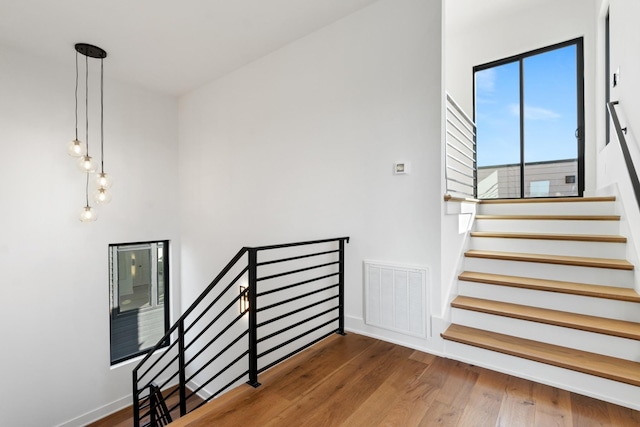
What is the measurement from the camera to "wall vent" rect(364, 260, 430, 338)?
2.49 metres

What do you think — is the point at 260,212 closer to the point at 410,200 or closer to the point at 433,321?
the point at 410,200

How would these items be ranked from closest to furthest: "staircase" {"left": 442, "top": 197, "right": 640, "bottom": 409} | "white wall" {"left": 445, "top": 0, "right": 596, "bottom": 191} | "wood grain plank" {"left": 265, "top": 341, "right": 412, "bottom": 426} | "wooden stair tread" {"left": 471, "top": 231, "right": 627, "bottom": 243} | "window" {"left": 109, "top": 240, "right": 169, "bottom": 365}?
"wood grain plank" {"left": 265, "top": 341, "right": 412, "bottom": 426} < "staircase" {"left": 442, "top": 197, "right": 640, "bottom": 409} < "wooden stair tread" {"left": 471, "top": 231, "right": 627, "bottom": 243} < "white wall" {"left": 445, "top": 0, "right": 596, "bottom": 191} < "window" {"left": 109, "top": 240, "right": 169, "bottom": 365}

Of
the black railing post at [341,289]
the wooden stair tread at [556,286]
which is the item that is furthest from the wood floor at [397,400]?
the wooden stair tread at [556,286]

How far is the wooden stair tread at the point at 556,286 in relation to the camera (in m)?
2.03

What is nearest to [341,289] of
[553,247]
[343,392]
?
[343,392]

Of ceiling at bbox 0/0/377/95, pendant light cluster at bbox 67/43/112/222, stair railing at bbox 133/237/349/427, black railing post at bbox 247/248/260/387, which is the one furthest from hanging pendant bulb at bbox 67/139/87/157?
black railing post at bbox 247/248/260/387

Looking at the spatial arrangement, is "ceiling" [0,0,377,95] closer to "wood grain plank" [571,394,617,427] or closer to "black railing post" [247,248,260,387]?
"black railing post" [247,248,260,387]

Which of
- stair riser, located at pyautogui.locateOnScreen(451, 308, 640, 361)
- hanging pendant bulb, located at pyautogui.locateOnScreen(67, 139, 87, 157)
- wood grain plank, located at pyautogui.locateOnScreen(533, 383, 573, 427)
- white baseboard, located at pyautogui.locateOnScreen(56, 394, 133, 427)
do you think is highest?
hanging pendant bulb, located at pyautogui.locateOnScreen(67, 139, 87, 157)

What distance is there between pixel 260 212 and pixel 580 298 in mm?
3102

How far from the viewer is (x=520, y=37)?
13.8 ft

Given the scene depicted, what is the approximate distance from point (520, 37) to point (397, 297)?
4096 millimetres

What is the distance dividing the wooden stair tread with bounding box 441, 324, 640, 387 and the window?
173 inches

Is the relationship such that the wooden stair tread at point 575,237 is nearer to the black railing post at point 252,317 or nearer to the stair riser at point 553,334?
the stair riser at point 553,334

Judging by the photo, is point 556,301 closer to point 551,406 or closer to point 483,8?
point 551,406
